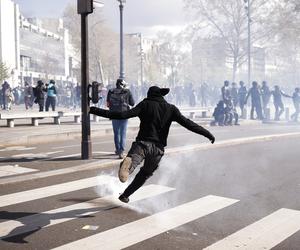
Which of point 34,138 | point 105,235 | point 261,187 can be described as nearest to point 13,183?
point 105,235

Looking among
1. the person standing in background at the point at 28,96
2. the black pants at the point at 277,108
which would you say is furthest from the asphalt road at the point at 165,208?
the person standing in background at the point at 28,96

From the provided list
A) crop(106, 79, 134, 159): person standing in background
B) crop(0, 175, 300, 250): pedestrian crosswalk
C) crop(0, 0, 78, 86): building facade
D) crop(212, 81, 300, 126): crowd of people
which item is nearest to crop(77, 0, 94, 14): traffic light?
crop(106, 79, 134, 159): person standing in background

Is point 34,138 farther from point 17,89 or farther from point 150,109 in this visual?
point 17,89

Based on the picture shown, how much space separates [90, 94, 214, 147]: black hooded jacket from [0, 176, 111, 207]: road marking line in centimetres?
187

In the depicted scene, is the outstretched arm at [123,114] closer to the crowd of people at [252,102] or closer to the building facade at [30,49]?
the crowd of people at [252,102]

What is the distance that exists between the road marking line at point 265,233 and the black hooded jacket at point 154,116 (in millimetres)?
1290

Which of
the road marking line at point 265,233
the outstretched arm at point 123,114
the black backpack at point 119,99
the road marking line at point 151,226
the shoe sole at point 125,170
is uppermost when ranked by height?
the black backpack at point 119,99

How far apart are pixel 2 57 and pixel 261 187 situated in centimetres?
6303

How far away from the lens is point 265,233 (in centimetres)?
477

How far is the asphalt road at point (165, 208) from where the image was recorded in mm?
4512

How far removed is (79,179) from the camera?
760 cm

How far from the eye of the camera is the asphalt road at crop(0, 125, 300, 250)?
14.8 ft

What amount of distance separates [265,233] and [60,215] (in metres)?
2.51

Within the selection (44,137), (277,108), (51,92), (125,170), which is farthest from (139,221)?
(277,108)
